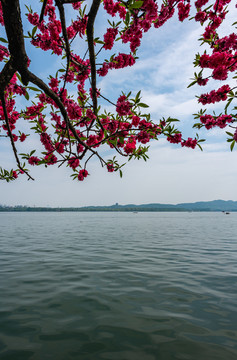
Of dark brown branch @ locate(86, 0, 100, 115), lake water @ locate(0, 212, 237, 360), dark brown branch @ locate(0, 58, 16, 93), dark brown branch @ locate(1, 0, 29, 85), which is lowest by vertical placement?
lake water @ locate(0, 212, 237, 360)

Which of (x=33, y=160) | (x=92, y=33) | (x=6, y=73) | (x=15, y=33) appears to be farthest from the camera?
(x=33, y=160)

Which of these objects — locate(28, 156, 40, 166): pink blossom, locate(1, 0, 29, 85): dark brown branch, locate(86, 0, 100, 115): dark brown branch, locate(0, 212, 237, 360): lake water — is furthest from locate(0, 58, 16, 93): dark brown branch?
locate(0, 212, 237, 360): lake water

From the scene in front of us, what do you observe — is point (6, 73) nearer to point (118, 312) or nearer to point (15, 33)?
point (15, 33)

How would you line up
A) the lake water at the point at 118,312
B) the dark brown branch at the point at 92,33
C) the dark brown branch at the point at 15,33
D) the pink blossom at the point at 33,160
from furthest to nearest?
the pink blossom at the point at 33,160
the dark brown branch at the point at 92,33
the lake water at the point at 118,312
the dark brown branch at the point at 15,33

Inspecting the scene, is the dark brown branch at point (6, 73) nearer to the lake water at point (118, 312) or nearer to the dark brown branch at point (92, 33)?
the dark brown branch at point (92, 33)

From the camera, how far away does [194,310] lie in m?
4.58

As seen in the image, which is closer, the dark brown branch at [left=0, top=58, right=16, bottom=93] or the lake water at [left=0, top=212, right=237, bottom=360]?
the lake water at [left=0, top=212, right=237, bottom=360]

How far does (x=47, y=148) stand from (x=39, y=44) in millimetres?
2409

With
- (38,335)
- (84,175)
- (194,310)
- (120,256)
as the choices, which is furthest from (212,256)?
(38,335)

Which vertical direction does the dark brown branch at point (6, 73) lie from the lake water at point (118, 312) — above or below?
above

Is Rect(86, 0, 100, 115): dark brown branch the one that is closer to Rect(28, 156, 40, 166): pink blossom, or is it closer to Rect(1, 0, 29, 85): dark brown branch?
Rect(1, 0, 29, 85): dark brown branch

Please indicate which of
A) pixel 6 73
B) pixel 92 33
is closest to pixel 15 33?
pixel 6 73

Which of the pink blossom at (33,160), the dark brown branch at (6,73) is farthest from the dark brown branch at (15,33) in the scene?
the pink blossom at (33,160)

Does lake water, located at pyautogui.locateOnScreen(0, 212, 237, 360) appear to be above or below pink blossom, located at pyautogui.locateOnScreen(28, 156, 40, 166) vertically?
below
